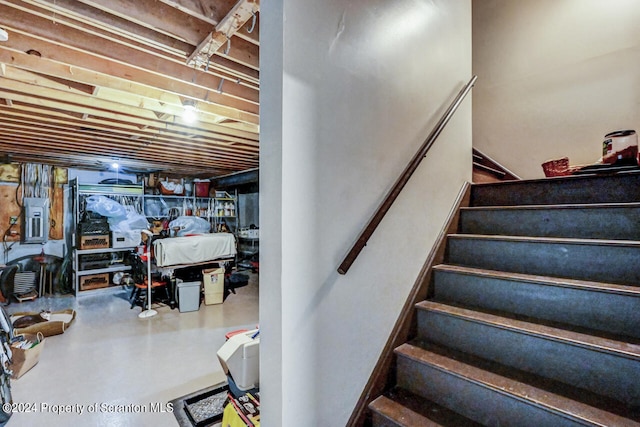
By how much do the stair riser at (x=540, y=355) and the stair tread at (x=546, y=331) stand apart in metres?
0.03

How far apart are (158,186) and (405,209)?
731cm

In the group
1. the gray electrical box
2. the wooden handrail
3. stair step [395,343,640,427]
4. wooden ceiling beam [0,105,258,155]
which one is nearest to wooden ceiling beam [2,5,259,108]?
wooden ceiling beam [0,105,258,155]

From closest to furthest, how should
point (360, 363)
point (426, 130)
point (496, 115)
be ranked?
1. point (360, 363)
2. point (426, 130)
3. point (496, 115)

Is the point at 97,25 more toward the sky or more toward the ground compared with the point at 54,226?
more toward the sky

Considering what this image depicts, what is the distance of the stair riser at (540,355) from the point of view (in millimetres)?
1271

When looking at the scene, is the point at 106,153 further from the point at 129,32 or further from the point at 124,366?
the point at 129,32

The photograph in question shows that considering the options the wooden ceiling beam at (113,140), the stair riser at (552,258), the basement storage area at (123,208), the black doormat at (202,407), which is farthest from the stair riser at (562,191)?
the wooden ceiling beam at (113,140)

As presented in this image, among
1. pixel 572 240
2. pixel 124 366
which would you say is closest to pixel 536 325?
pixel 572 240

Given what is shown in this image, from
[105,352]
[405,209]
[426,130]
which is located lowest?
[105,352]

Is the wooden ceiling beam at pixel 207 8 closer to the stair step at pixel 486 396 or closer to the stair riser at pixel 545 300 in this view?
the stair riser at pixel 545 300

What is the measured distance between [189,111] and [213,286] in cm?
317

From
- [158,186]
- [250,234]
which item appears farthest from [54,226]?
[250,234]

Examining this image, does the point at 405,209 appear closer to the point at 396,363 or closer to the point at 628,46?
the point at 396,363

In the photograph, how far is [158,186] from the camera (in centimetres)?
748
